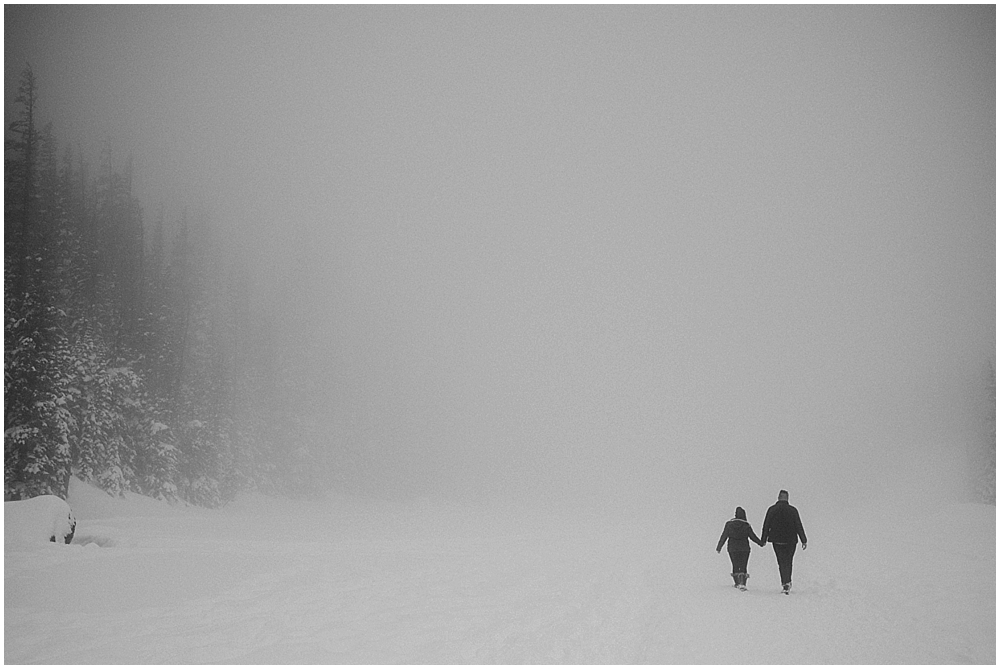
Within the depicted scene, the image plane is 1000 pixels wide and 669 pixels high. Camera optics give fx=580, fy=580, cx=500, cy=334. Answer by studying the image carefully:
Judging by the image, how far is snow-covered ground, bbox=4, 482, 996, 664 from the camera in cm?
927

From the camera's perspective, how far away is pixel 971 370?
2638 inches

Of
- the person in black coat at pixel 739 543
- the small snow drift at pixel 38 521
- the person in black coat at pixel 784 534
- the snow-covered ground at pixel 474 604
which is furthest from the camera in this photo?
the small snow drift at pixel 38 521

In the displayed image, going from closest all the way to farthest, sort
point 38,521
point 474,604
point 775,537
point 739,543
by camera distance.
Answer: point 474,604, point 775,537, point 739,543, point 38,521

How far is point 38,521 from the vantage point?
17109 mm

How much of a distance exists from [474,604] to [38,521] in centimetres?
1390

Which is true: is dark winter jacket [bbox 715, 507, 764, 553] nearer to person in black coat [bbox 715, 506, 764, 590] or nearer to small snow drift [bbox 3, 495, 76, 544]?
person in black coat [bbox 715, 506, 764, 590]

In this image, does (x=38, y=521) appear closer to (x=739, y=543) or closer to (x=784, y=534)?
(x=739, y=543)

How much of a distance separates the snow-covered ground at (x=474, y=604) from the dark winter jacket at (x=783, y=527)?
1.29m

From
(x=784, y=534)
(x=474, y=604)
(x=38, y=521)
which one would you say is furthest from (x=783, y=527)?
(x=38, y=521)

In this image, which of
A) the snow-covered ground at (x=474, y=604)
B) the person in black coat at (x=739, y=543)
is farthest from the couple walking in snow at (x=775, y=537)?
the snow-covered ground at (x=474, y=604)

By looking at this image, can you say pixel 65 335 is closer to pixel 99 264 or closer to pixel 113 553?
pixel 99 264

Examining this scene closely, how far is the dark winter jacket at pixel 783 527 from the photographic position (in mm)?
14289

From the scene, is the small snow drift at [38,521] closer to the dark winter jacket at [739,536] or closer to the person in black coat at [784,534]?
the dark winter jacket at [739,536]

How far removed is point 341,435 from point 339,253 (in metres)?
51.6
